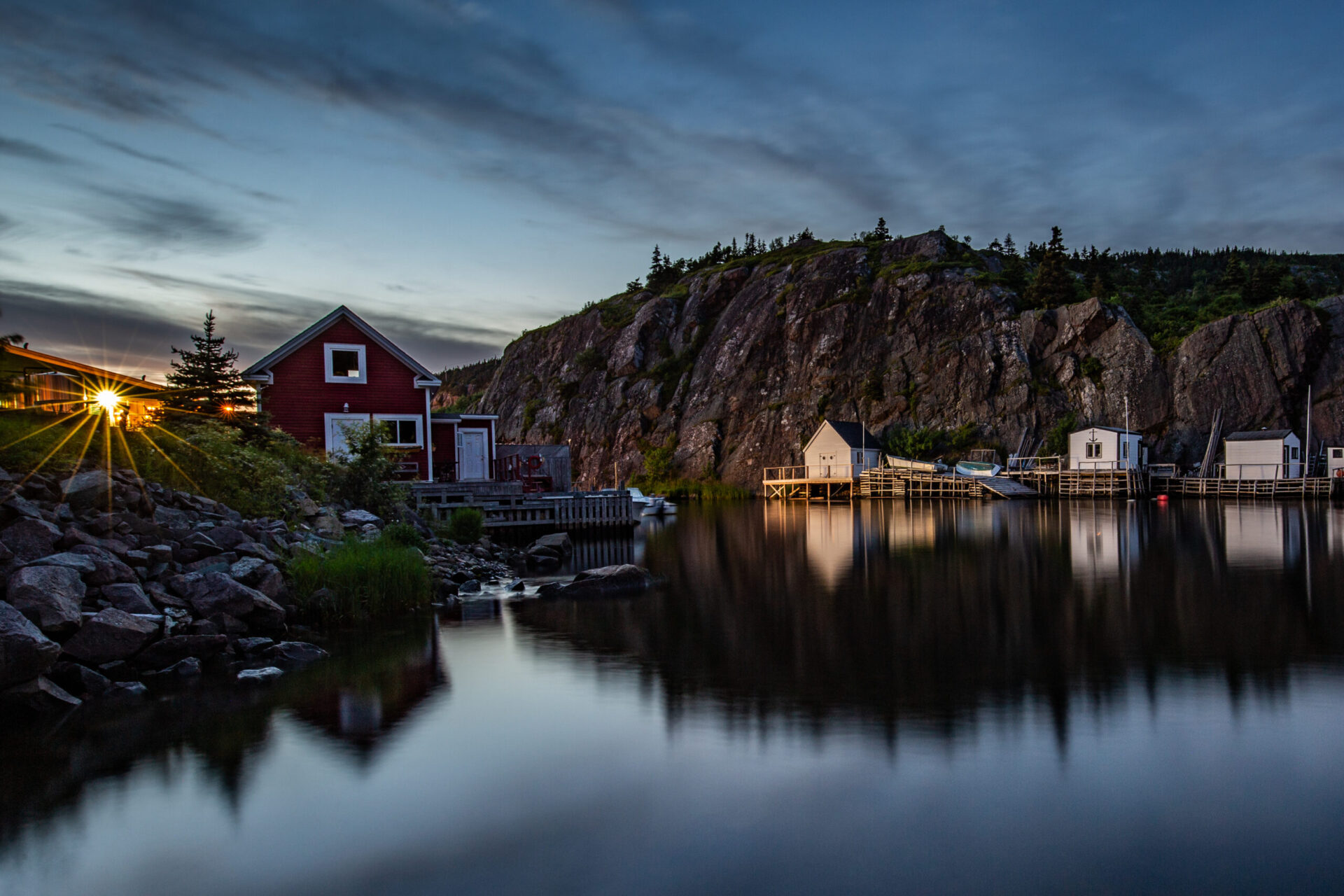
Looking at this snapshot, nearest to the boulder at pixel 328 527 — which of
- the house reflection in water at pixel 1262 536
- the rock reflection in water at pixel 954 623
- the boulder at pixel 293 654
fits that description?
the rock reflection in water at pixel 954 623

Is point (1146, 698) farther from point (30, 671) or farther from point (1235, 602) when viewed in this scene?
point (30, 671)

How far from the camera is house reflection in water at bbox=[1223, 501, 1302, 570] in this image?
83.4 ft

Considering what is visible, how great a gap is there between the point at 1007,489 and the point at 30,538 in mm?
62870

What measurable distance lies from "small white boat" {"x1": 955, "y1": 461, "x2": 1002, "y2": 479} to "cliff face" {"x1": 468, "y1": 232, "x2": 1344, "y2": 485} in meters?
8.09

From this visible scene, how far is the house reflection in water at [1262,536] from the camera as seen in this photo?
2541 cm

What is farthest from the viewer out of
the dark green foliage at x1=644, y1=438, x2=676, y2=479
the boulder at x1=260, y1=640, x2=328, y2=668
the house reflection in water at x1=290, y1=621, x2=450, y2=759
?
the dark green foliage at x1=644, y1=438, x2=676, y2=479

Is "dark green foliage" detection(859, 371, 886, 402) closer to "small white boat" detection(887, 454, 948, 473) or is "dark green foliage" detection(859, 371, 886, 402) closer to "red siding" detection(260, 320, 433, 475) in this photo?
"small white boat" detection(887, 454, 948, 473)

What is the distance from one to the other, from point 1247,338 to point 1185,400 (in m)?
6.96

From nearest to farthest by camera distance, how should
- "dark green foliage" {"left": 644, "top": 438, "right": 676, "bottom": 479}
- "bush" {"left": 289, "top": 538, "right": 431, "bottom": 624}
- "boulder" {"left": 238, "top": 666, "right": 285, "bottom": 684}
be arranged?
"boulder" {"left": 238, "top": 666, "right": 285, "bottom": 684} < "bush" {"left": 289, "top": 538, "right": 431, "bottom": 624} < "dark green foliage" {"left": 644, "top": 438, "right": 676, "bottom": 479}

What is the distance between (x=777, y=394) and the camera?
92500mm

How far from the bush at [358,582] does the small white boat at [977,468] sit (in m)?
57.3

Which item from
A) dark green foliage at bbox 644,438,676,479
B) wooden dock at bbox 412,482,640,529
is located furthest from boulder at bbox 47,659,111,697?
dark green foliage at bbox 644,438,676,479

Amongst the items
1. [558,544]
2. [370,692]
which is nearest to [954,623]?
[370,692]

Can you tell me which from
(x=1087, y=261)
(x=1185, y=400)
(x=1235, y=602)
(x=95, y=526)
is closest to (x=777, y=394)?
(x=1185, y=400)
